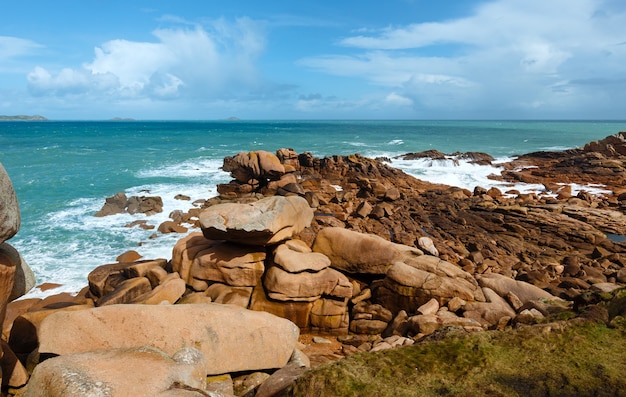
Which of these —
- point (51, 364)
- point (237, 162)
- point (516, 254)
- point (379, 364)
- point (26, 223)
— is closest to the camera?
point (51, 364)

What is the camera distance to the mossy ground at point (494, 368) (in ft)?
18.0

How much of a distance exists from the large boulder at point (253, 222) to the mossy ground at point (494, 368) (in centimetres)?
621

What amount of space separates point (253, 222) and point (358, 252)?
4.06m

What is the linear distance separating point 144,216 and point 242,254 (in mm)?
16006

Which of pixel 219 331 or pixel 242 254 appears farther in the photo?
pixel 242 254

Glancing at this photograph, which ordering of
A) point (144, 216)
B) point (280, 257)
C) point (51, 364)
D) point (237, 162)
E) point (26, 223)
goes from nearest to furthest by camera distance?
1. point (51, 364)
2. point (280, 257)
3. point (26, 223)
4. point (144, 216)
5. point (237, 162)

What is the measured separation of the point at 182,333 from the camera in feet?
27.1

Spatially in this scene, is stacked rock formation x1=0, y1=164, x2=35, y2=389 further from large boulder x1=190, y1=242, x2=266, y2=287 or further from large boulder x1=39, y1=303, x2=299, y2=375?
large boulder x1=190, y1=242, x2=266, y2=287

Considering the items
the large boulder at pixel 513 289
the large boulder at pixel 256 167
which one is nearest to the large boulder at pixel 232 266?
the large boulder at pixel 513 289

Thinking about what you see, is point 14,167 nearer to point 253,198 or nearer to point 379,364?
point 253,198

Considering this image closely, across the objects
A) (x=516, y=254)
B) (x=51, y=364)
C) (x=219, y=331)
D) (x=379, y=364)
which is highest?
(x=51, y=364)

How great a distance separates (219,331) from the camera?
27.9ft

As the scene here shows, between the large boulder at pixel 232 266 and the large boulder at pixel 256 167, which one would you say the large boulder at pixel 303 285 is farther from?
the large boulder at pixel 256 167

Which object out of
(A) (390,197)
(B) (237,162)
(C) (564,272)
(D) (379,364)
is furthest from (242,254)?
(B) (237,162)
